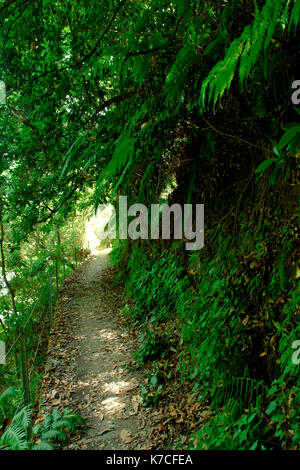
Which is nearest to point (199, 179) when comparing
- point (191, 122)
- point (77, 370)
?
point (191, 122)

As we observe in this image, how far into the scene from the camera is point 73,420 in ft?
10.0

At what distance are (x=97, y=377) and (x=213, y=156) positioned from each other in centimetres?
296

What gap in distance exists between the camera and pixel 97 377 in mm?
3975

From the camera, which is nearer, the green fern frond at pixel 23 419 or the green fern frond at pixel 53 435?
the green fern frond at pixel 23 419

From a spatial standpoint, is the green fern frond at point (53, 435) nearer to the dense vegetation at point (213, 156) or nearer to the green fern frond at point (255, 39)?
the dense vegetation at point (213, 156)

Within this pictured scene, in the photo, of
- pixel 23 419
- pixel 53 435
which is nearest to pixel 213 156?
pixel 23 419

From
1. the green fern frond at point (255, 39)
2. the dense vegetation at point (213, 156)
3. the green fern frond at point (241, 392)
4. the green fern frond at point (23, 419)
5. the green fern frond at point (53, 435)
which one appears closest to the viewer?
the green fern frond at point (255, 39)

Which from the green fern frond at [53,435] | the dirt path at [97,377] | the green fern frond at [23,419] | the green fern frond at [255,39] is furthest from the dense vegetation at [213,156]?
the green fern frond at [23,419]

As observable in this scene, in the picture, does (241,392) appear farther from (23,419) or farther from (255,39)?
(255,39)

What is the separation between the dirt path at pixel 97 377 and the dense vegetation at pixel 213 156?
322mm

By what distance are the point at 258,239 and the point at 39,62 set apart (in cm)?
348

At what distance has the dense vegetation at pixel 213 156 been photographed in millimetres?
1981

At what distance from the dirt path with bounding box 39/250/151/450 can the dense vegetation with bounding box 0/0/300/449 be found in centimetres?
32

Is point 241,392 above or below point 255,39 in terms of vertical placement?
below
